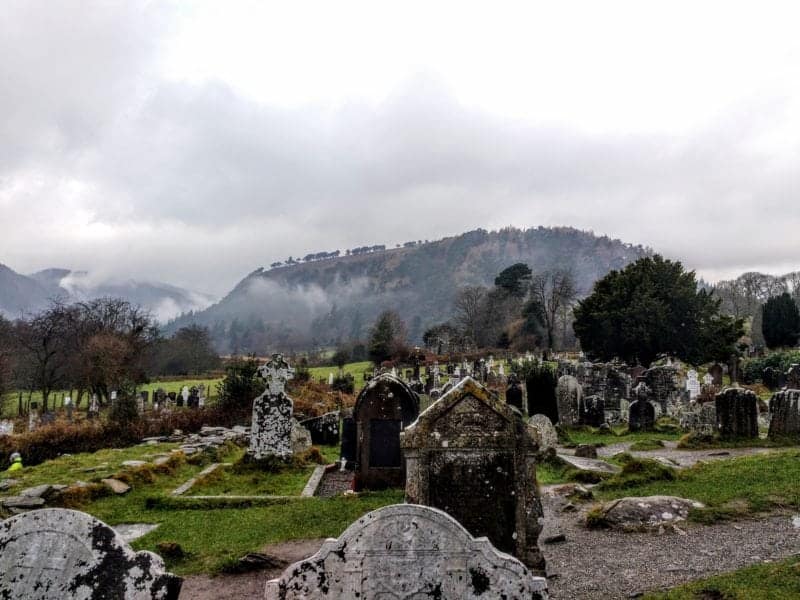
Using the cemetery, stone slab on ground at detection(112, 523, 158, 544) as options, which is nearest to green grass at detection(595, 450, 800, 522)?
the cemetery

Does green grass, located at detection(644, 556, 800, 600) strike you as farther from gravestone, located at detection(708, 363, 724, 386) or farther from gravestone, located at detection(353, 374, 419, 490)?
gravestone, located at detection(708, 363, 724, 386)

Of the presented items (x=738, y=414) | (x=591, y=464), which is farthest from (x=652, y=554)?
(x=738, y=414)

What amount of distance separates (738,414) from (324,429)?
1275 cm

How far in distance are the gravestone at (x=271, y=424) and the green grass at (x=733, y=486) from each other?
7.51m

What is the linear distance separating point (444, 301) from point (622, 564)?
188 metres

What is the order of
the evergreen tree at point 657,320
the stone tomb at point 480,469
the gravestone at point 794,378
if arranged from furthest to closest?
the evergreen tree at point 657,320, the gravestone at point 794,378, the stone tomb at point 480,469

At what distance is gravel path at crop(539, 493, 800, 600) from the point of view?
6.59m

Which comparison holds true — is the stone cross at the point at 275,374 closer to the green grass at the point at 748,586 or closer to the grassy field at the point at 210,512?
A: the grassy field at the point at 210,512

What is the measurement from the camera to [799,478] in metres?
10.2

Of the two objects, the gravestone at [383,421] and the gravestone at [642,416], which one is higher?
the gravestone at [383,421]

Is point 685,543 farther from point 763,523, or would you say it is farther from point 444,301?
point 444,301

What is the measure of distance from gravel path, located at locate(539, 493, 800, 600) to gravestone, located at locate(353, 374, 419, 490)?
4.62m

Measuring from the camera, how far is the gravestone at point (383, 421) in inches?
498

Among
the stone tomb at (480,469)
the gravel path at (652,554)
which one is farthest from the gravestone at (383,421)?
the stone tomb at (480,469)
